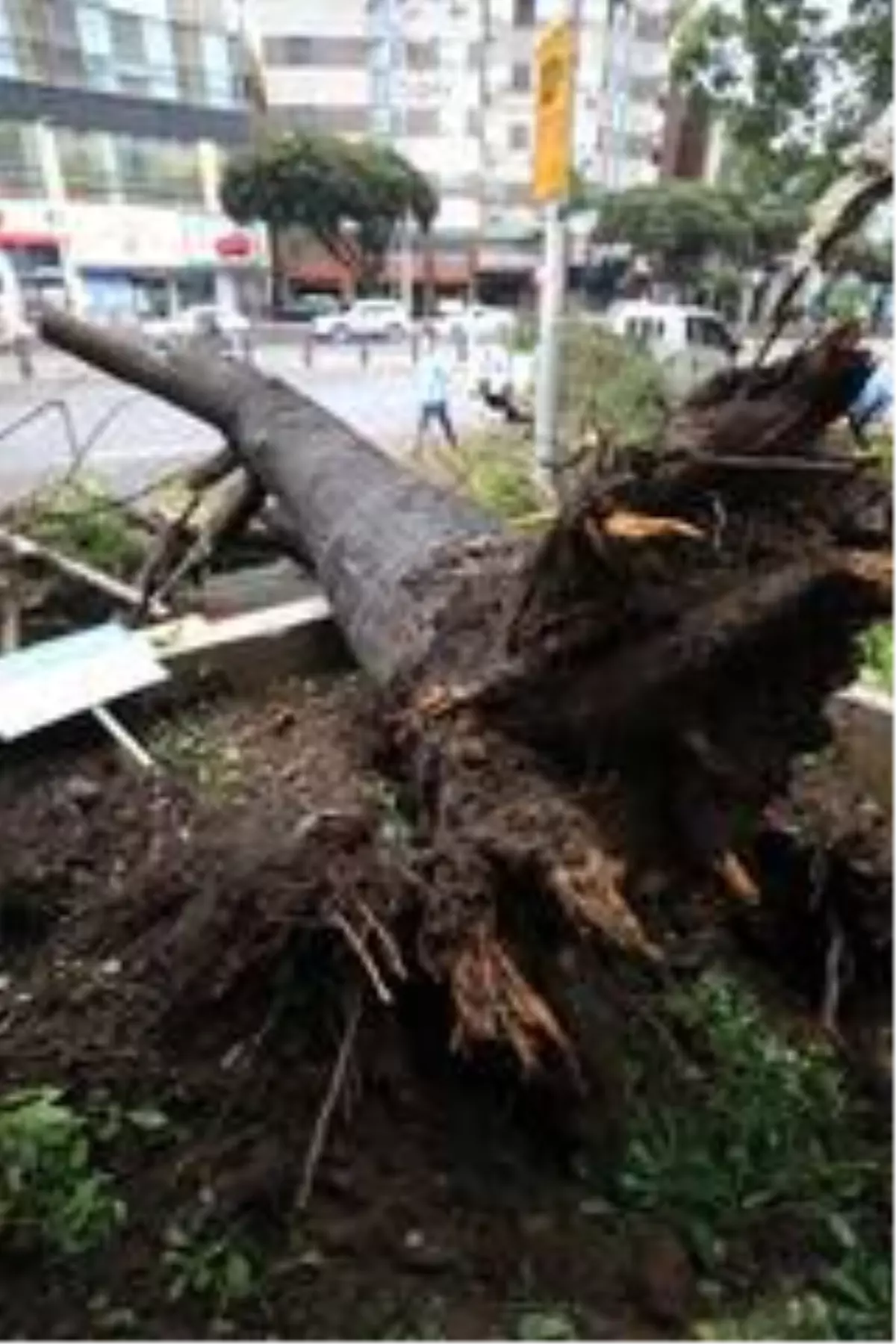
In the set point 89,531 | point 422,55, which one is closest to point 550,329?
point 89,531

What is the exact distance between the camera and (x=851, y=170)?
2254 millimetres

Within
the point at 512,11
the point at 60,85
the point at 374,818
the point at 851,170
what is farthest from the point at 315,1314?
the point at 512,11

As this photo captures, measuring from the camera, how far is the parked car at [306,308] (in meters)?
44.0

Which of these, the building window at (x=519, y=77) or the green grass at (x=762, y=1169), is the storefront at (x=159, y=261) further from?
the green grass at (x=762, y=1169)

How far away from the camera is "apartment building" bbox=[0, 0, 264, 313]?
1446 inches

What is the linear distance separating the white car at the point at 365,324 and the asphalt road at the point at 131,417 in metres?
8.34

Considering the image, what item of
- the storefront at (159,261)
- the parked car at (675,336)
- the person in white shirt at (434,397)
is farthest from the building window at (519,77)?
the person in white shirt at (434,397)

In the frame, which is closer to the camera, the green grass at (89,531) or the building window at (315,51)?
the green grass at (89,531)

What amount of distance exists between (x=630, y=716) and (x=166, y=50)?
4513 centimetres

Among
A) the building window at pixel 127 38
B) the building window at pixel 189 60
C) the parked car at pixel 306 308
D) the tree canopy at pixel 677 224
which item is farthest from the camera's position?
the parked car at pixel 306 308

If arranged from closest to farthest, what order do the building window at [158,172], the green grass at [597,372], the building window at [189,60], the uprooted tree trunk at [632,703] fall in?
the uprooted tree trunk at [632,703] → the green grass at [597,372] → the building window at [158,172] → the building window at [189,60]

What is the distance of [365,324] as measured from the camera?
118ft

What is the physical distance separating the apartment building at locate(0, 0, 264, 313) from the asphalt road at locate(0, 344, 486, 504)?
12.9 metres

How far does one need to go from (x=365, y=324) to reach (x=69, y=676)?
111 feet
